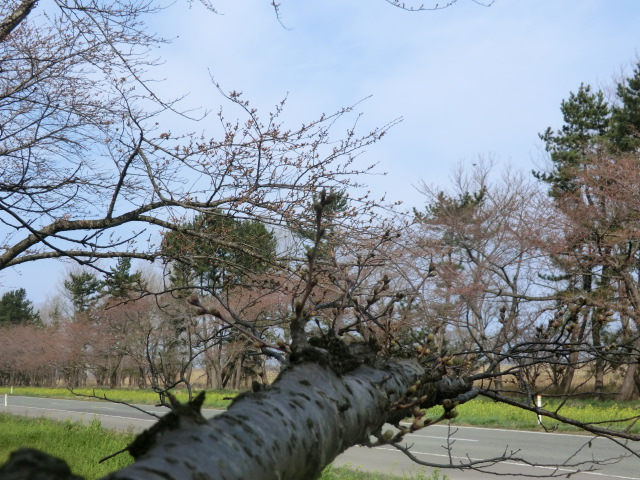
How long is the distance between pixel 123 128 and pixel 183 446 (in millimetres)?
4949

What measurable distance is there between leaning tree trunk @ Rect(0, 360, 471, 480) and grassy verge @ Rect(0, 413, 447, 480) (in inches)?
211

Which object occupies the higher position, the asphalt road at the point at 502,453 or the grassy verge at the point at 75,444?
the grassy verge at the point at 75,444

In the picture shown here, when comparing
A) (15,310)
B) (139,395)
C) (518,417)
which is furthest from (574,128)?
(15,310)

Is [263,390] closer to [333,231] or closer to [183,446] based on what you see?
[183,446]

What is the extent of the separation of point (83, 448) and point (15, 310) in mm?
52385

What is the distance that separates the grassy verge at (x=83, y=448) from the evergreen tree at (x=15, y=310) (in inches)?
1854

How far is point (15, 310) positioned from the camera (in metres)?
54.8

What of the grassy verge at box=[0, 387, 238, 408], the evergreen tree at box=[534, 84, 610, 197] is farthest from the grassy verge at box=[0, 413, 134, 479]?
the evergreen tree at box=[534, 84, 610, 197]

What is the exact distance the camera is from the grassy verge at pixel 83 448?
287 inches

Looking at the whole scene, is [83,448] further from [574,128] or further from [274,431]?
[574,128]

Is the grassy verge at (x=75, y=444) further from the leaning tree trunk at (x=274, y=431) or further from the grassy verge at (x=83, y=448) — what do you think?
the leaning tree trunk at (x=274, y=431)

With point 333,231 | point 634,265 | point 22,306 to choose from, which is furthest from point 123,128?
point 22,306

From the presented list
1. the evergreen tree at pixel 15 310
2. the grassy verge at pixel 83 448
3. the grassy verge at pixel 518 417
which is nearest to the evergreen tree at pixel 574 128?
the grassy verge at pixel 518 417

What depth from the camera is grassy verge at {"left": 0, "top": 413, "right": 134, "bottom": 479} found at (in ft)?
24.3
